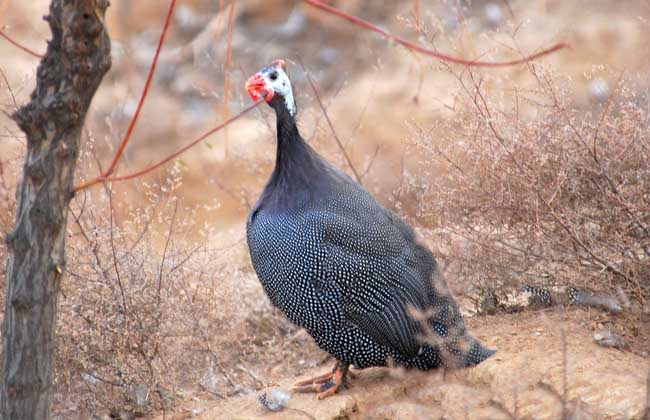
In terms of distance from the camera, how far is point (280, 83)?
168 inches

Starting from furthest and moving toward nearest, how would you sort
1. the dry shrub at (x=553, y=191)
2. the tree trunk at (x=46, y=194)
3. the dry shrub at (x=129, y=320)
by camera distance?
1. the dry shrub at (x=129, y=320)
2. the dry shrub at (x=553, y=191)
3. the tree trunk at (x=46, y=194)

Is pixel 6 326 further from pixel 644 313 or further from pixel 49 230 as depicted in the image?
pixel 644 313

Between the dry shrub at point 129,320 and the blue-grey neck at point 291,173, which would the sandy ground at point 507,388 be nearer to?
the dry shrub at point 129,320

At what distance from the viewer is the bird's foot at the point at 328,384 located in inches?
169

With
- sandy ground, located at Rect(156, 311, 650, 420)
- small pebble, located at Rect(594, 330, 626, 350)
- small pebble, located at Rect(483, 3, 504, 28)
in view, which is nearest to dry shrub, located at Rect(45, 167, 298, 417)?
sandy ground, located at Rect(156, 311, 650, 420)

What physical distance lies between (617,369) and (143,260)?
2137 mm

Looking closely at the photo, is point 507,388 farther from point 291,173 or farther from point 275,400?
point 291,173

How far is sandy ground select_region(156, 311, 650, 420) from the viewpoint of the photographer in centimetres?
384

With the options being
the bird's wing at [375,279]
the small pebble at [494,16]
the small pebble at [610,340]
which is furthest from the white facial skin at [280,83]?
the small pebble at [494,16]

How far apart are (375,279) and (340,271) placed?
0.15 m

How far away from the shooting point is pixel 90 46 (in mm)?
2918

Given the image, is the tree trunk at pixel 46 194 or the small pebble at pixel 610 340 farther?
the small pebble at pixel 610 340

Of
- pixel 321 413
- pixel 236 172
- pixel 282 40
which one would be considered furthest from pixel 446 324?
pixel 282 40

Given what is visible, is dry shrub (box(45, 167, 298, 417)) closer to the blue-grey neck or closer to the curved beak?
the blue-grey neck
